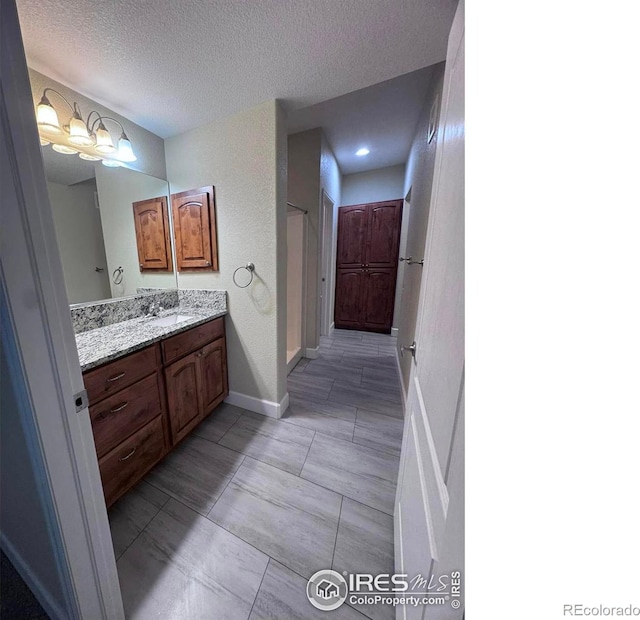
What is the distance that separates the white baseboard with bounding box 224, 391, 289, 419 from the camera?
70.8 inches

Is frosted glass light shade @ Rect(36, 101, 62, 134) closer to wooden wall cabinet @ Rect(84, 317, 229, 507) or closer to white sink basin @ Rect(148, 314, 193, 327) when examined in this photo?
white sink basin @ Rect(148, 314, 193, 327)

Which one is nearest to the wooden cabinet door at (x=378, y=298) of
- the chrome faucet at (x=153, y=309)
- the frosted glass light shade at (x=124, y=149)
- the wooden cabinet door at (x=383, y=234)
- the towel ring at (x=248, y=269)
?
the wooden cabinet door at (x=383, y=234)

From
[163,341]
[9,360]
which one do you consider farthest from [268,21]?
[163,341]

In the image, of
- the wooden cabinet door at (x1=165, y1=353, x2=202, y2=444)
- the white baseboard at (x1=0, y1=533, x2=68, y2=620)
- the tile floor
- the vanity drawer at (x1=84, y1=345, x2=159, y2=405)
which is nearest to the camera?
the white baseboard at (x1=0, y1=533, x2=68, y2=620)

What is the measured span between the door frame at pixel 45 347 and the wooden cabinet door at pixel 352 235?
3428 mm

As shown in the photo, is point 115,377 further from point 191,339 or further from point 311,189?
point 311,189

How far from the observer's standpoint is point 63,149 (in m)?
1.30

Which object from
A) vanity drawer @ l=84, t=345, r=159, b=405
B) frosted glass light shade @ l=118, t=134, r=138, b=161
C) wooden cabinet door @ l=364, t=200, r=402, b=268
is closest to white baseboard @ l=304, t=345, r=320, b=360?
wooden cabinet door @ l=364, t=200, r=402, b=268

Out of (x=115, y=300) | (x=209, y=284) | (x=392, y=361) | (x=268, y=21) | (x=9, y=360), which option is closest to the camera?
(x=9, y=360)

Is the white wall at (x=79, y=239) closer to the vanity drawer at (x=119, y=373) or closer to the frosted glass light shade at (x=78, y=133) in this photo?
the frosted glass light shade at (x=78, y=133)

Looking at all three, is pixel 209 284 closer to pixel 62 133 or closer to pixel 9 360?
pixel 62 133

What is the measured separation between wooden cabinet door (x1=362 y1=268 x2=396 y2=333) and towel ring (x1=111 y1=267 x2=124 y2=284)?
3013 millimetres

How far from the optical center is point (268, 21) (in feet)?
3.17
